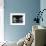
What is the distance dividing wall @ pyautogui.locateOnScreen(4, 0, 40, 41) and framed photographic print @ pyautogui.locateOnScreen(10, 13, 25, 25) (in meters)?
0.12

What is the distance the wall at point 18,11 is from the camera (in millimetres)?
5328

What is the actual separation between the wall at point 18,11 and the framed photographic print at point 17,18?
0.39ft

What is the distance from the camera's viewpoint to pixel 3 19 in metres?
5.34

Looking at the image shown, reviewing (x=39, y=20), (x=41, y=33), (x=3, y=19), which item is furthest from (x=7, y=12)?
(x=41, y=33)

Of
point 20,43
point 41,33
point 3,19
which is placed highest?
point 3,19

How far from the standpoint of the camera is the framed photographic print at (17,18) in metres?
5.36

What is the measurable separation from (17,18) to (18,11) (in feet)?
0.96

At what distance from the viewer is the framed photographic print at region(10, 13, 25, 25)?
5.36m

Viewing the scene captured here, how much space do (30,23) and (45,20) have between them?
94 centimetres

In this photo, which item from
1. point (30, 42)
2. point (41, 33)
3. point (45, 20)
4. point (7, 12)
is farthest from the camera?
A: point (7, 12)

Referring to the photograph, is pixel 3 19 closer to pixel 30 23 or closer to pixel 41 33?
pixel 30 23

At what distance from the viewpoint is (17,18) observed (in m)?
5.43

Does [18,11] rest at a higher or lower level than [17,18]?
higher

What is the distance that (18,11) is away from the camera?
5.34 m
